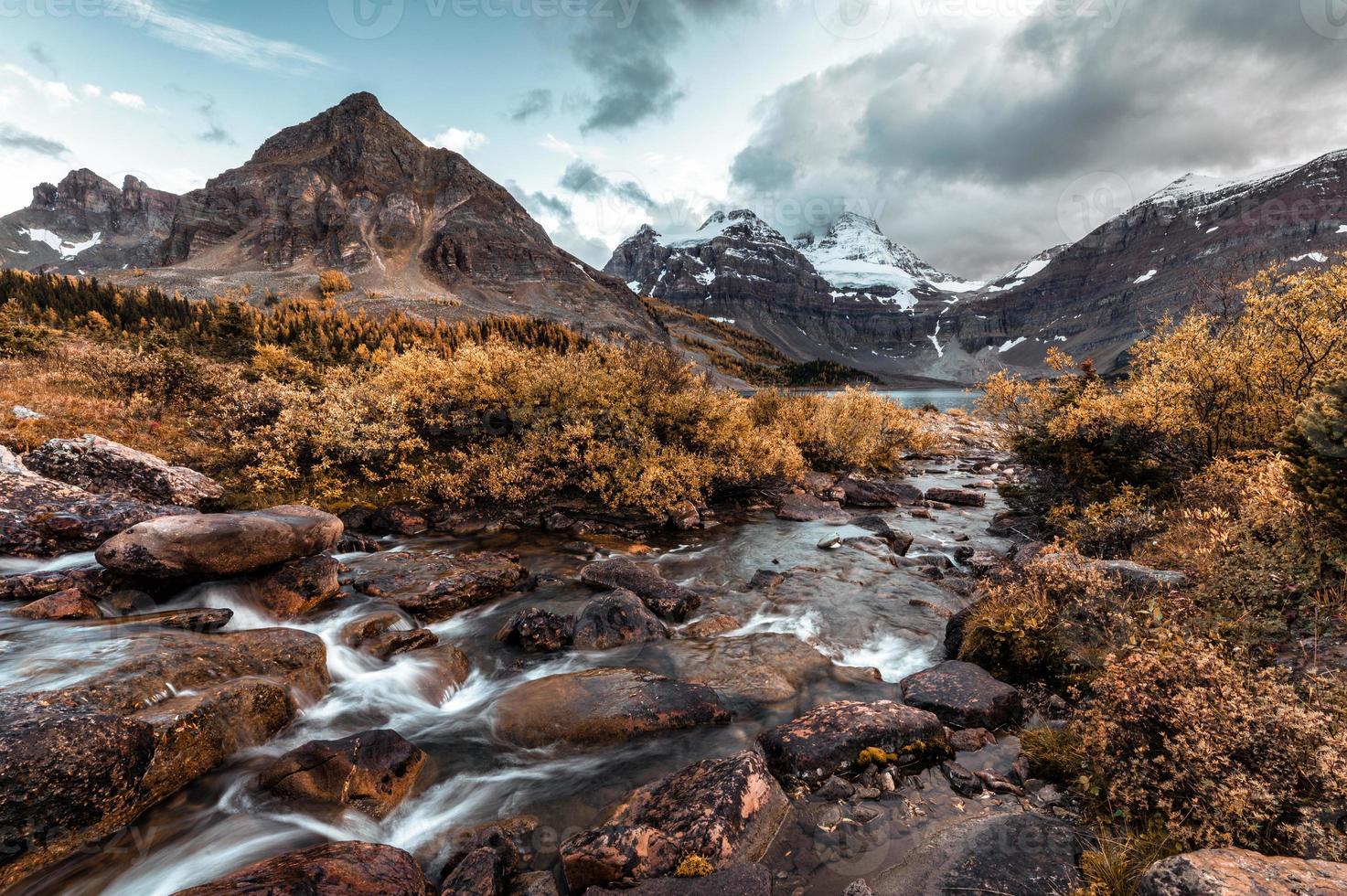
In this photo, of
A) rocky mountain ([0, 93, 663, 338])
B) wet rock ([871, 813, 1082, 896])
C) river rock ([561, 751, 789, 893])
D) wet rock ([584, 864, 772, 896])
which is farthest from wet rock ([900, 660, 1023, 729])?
rocky mountain ([0, 93, 663, 338])

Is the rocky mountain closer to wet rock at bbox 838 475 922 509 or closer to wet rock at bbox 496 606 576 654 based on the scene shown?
wet rock at bbox 838 475 922 509

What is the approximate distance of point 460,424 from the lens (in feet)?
79.0

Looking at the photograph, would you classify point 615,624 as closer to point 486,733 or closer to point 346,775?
point 486,733

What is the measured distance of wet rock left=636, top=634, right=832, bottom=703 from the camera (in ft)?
35.6

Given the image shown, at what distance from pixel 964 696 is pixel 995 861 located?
13.3 feet

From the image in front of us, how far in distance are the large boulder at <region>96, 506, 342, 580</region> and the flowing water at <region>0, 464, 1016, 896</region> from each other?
0.78 meters

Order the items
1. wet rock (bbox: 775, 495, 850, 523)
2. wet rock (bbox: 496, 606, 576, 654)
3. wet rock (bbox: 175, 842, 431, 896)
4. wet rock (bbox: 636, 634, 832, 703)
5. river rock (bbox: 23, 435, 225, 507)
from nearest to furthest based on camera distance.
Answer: wet rock (bbox: 175, 842, 431, 896) < wet rock (bbox: 636, 634, 832, 703) < wet rock (bbox: 496, 606, 576, 654) < river rock (bbox: 23, 435, 225, 507) < wet rock (bbox: 775, 495, 850, 523)

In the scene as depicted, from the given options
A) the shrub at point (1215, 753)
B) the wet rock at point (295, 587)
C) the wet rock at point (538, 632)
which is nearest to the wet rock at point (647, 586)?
the wet rock at point (538, 632)

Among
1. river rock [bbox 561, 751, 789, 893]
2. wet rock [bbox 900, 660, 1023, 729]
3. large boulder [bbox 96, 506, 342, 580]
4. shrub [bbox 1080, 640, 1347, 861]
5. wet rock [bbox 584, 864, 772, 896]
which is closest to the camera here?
shrub [bbox 1080, 640, 1347, 861]

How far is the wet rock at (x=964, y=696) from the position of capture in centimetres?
891

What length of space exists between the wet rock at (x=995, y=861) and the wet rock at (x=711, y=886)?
4.37 ft

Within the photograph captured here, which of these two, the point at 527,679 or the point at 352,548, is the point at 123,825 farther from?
the point at 352,548

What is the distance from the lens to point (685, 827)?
6.41 metres

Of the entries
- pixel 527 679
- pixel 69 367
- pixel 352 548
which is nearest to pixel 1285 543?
pixel 527 679
